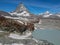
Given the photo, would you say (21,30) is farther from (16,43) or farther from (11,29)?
(16,43)

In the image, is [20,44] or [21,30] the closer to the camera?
[20,44]

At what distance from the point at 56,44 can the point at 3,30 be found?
24.6 feet

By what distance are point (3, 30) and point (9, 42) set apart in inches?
253

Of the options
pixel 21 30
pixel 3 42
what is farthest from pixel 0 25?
pixel 3 42

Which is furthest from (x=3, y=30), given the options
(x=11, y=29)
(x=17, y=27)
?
(x=17, y=27)

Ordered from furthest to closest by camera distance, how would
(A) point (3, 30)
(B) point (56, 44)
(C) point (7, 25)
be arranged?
(C) point (7, 25) → (A) point (3, 30) → (B) point (56, 44)

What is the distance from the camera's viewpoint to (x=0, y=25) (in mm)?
24297

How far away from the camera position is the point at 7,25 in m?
25.0

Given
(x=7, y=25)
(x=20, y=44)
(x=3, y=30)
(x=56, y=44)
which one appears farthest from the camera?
(x=7, y=25)

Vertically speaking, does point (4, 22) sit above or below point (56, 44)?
above

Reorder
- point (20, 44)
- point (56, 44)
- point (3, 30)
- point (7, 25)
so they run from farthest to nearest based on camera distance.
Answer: point (7, 25)
point (3, 30)
point (56, 44)
point (20, 44)

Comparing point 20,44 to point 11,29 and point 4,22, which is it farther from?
point 4,22

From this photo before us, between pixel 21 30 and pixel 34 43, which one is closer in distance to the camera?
pixel 34 43

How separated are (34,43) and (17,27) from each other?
8.45 metres
